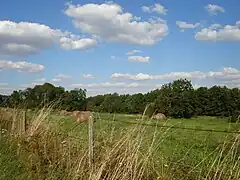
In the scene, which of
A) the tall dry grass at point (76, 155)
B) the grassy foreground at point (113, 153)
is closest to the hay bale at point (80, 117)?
the grassy foreground at point (113, 153)

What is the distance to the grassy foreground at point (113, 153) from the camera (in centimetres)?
448

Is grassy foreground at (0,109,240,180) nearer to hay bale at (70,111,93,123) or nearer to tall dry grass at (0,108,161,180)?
tall dry grass at (0,108,161,180)

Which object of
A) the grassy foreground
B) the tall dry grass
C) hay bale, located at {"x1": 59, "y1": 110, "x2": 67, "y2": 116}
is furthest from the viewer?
hay bale, located at {"x1": 59, "y1": 110, "x2": 67, "y2": 116}

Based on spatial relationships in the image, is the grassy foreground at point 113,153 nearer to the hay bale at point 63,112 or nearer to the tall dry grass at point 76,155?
the tall dry grass at point 76,155

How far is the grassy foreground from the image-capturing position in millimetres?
4480

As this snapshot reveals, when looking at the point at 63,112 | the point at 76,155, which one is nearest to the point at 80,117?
the point at 63,112

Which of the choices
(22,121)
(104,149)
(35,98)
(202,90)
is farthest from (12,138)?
(202,90)

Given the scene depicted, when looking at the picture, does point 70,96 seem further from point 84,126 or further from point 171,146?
point 171,146

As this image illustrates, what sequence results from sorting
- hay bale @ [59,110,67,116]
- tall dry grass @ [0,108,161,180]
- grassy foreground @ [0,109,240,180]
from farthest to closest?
hay bale @ [59,110,67,116], tall dry grass @ [0,108,161,180], grassy foreground @ [0,109,240,180]

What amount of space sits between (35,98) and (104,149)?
7.20 meters

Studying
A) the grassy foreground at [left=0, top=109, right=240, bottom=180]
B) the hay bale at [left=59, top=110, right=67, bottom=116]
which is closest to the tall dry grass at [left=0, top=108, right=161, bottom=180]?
the grassy foreground at [left=0, top=109, right=240, bottom=180]

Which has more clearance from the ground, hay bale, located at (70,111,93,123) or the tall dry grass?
hay bale, located at (70,111,93,123)

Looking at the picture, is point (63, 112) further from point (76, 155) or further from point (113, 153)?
point (113, 153)

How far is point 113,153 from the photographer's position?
208 inches
